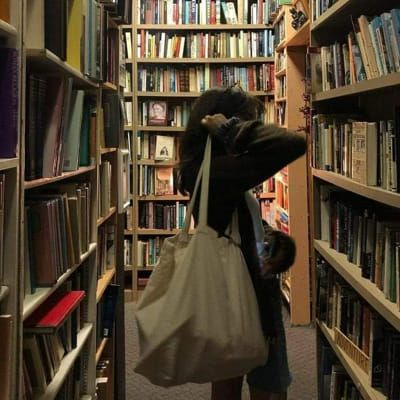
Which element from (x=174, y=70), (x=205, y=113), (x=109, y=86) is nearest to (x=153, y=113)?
(x=174, y=70)

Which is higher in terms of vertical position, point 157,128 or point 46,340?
point 157,128

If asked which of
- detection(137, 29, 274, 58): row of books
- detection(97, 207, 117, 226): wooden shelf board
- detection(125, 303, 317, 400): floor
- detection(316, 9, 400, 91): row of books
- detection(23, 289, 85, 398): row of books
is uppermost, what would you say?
detection(137, 29, 274, 58): row of books

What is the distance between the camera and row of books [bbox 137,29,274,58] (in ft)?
15.6

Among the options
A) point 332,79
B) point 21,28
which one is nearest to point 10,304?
point 21,28

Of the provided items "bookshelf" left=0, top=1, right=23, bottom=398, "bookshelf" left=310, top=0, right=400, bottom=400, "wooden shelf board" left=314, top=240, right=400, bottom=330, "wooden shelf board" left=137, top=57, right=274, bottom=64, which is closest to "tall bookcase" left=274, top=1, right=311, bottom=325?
"wooden shelf board" left=137, top=57, right=274, bottom=64

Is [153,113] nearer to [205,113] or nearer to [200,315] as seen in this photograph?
[205,113]

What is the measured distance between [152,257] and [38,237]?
11.0ft

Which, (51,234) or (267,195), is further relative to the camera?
(267,195)

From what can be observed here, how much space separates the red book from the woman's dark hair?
0.51 meters

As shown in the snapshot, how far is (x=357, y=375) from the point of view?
1.86 metres

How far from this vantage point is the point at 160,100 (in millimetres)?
4824

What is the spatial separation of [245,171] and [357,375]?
31.6 inches

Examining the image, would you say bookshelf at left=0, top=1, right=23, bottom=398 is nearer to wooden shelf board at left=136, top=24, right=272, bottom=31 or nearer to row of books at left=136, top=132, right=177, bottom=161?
row of books at left=136, top=132, right=177, bottom=161

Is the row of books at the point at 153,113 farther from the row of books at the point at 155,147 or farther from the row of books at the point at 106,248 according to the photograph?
the row of books at the point at 106,248
